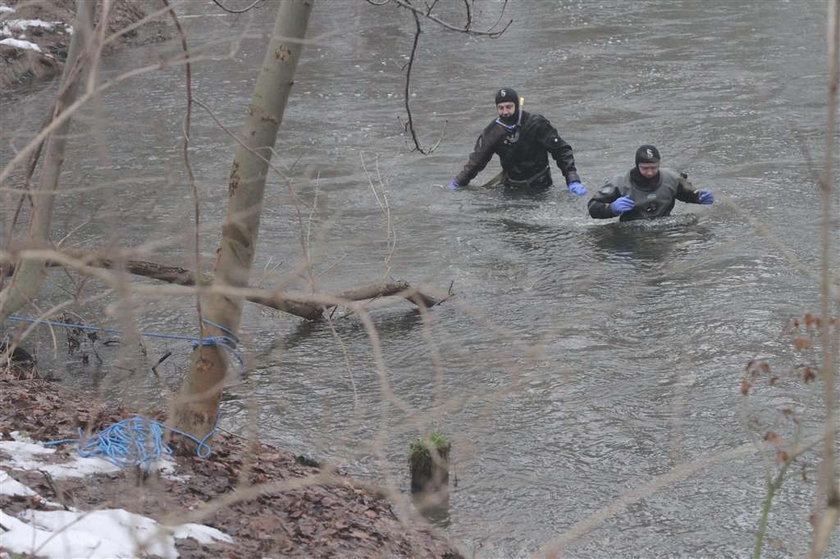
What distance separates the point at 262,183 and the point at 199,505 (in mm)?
1488

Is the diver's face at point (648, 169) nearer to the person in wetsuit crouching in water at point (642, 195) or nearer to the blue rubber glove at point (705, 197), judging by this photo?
the person in wetsuit crouching in water at point (642, 195)

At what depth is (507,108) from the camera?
1184 cm

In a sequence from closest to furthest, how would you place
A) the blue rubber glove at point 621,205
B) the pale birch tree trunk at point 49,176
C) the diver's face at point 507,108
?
the pale birch tree trunk at point 49,176
the blue rubber glove at point 621,205
the diver's face at point 507,108

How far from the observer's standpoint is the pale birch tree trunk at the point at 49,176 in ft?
14.4

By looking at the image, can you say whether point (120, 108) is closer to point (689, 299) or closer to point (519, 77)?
point (519, 77)

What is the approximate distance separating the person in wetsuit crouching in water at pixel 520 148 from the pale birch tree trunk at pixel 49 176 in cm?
673

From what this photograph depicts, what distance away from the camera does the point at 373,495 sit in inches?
240

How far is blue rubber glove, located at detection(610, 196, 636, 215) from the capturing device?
10.7 metres

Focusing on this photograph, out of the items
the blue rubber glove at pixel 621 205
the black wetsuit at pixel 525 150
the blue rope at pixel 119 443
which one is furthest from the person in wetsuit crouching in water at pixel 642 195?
the blue rope at pixel 119 443

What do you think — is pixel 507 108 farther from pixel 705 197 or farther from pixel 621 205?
pixel 705 197

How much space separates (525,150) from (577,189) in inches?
31.7

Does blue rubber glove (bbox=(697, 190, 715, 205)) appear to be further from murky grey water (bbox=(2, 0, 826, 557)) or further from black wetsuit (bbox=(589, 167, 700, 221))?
murky grey water (bbox=(2, 0, 826, 557))

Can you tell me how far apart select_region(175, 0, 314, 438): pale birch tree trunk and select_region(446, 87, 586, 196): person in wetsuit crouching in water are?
21.6ft

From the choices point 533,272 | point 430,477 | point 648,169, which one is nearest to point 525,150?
point 648,169
